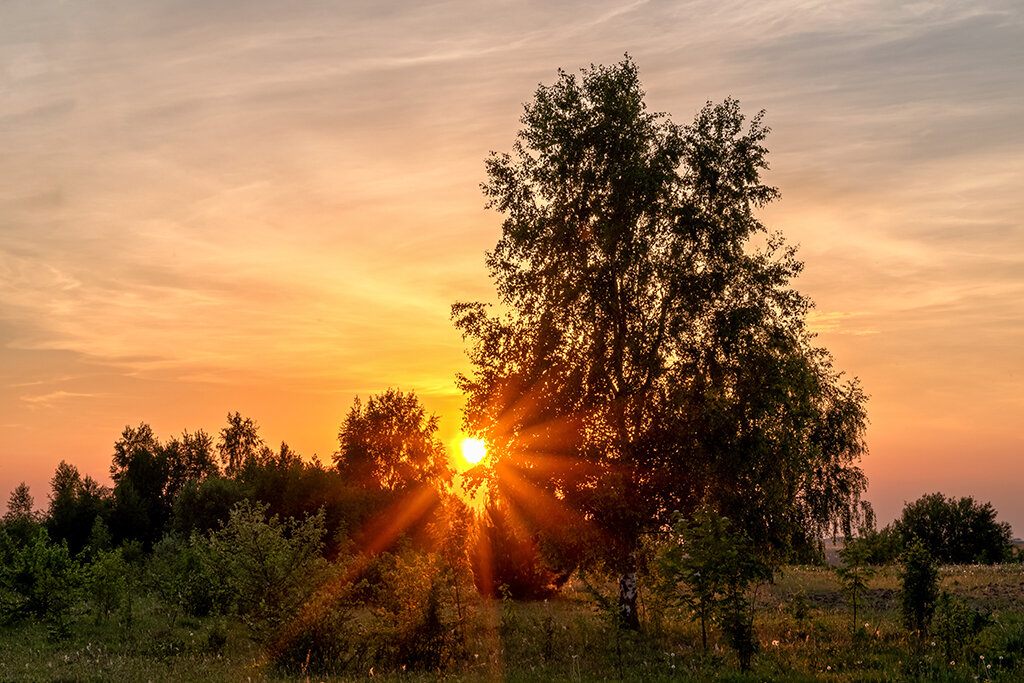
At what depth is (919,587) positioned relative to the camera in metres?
19.9

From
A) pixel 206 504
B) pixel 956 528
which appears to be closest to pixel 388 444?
pixel 206 504

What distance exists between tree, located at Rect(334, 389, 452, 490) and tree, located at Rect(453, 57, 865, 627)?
48564 mm

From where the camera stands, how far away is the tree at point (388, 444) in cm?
7906

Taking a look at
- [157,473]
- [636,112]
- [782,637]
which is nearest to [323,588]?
[782,637]

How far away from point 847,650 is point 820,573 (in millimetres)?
28929

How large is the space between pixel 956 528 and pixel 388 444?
4641 centimetres

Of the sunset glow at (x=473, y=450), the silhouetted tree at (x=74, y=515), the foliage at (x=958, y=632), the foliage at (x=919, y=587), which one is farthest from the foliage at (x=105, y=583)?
the silhouetted tree at (x=74, y=515)

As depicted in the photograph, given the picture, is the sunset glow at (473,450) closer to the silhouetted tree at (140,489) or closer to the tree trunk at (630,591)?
the tree trunk at (630,591)

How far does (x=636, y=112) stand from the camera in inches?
1148

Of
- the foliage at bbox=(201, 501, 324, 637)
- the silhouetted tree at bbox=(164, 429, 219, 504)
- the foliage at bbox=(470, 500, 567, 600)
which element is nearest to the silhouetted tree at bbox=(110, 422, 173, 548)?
the silhouetted tree at bbox=(164, 429, 219, 504)

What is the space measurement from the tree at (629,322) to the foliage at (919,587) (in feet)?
20.5

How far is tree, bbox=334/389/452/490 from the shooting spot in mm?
79062

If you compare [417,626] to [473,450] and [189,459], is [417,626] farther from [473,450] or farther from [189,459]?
[189,459]

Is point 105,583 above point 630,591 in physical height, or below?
above
